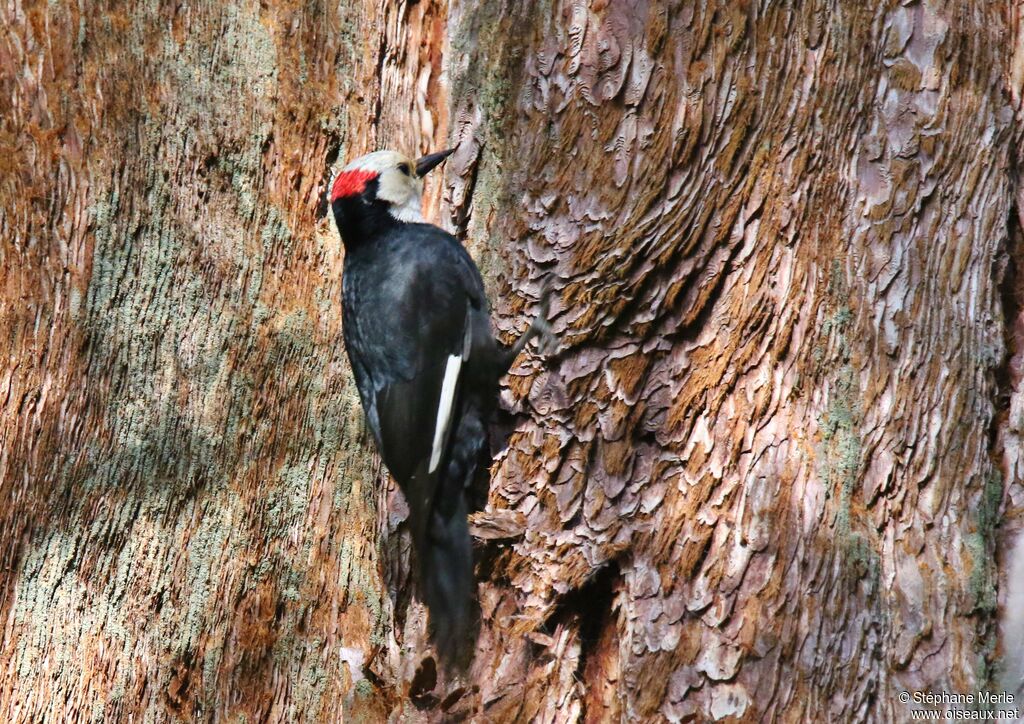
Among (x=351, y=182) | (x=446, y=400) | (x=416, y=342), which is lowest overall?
(x=446, y=400)

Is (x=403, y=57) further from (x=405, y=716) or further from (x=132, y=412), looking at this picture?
(x=405, y=716)

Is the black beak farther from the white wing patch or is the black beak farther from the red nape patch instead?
the white wing patch

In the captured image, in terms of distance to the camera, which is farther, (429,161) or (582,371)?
(429,161)

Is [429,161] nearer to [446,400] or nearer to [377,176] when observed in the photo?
[377,176]

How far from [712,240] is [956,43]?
0.62 meters

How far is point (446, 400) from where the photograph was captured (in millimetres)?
2436

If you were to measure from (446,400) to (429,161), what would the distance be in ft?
1.99

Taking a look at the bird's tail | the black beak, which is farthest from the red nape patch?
the bird's tail

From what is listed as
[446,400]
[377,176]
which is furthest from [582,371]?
[377,176]

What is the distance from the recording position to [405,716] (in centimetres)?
203

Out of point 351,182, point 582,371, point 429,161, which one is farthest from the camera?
point 351,182

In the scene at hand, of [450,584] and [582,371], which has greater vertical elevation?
[582,371]

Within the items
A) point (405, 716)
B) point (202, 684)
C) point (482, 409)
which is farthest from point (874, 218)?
→ point (202, 684)

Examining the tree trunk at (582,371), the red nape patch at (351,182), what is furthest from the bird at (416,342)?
the tree trunk at (582,371)
